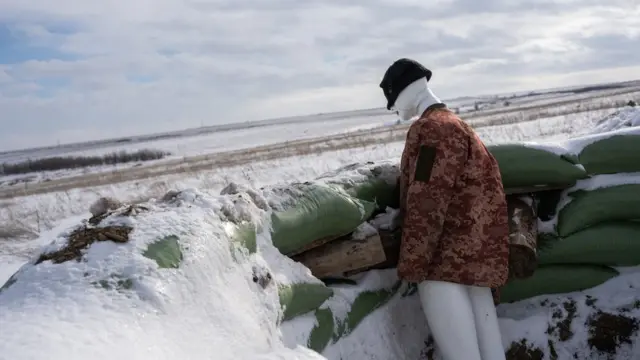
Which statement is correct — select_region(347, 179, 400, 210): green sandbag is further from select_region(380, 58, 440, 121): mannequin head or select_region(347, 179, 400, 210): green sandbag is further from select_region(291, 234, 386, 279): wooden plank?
select_region(380, 58, 440, 121): mannequin head

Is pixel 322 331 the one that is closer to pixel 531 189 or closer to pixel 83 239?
pixel 83 239

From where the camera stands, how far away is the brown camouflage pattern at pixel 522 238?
10.3ft

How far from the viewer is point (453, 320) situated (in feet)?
9.41

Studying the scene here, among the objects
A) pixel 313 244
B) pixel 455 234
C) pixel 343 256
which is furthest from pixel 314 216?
pixel 455 234

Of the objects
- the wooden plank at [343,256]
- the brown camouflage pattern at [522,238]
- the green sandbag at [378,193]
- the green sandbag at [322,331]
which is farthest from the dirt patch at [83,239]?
the brown camouflage pattern at [522,238]

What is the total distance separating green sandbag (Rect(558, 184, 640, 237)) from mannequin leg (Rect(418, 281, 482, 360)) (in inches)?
42.6

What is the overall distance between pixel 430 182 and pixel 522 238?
697 mm

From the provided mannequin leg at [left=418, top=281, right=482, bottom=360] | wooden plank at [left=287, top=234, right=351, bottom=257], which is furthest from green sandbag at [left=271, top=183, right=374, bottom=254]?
mannequin leg at [left=418, top=281, right=482, bottom=360]

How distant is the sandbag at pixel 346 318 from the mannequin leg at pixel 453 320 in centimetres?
→ 34

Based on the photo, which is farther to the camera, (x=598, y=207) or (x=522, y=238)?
(x=598, y=207)

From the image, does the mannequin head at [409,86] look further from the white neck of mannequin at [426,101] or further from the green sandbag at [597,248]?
the green sandbag at [597,248]

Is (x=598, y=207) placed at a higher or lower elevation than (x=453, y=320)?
higher

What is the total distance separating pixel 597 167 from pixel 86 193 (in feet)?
39.5

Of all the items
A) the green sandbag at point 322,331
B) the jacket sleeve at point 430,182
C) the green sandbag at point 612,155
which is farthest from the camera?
the green sandbag at point 612,155
